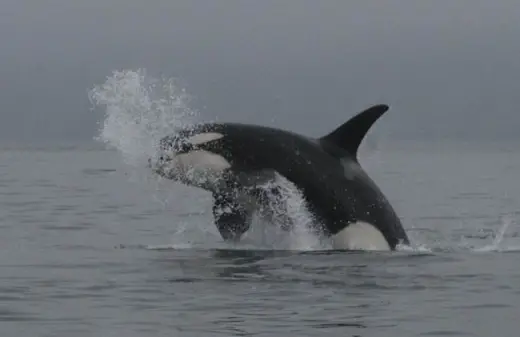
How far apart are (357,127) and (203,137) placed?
2.39 metres

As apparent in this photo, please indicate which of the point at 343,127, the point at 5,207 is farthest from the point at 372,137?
the point at 5,207

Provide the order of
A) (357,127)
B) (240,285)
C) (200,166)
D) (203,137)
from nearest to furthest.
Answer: (240,285)
(357,127)
(200,166)
(203,137)

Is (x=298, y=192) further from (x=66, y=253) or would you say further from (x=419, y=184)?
(x=419, y=184)

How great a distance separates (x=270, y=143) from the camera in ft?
60.2

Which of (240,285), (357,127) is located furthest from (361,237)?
(240,285)

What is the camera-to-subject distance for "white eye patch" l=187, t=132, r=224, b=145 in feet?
61.1

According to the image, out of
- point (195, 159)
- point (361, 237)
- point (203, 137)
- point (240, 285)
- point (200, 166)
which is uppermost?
point (203, 137)

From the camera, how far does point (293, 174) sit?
18109mm

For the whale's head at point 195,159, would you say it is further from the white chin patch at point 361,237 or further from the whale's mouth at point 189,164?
the white chin patch at point 361,237

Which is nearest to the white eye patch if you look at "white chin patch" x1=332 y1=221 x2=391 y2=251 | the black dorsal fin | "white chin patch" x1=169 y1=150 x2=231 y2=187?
"white chin patch" x1=169 y1=150 x2=231 y2=187

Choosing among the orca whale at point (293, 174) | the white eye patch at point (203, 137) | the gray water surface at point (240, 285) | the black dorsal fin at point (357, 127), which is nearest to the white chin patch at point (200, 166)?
the orca whale at point (293, 174)

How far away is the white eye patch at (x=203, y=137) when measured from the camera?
18.6 meters

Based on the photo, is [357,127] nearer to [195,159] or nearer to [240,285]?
[195,159]

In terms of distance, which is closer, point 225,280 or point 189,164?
point 225,280
